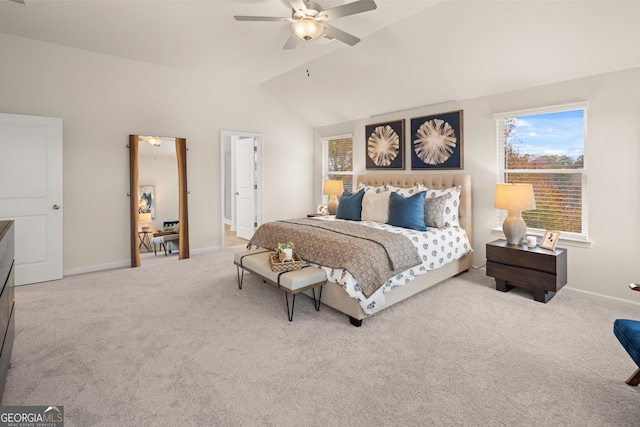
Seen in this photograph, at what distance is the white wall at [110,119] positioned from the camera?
4.02 m

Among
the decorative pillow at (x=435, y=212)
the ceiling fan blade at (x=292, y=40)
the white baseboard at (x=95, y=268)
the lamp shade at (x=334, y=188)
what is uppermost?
the ceiling fan blade at (x=292, y=40)

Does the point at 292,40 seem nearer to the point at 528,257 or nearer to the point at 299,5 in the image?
the point at 299,5

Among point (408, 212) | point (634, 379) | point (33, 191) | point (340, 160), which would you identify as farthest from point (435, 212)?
point (33, 191)

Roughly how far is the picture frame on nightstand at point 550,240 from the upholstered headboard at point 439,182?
95 cm

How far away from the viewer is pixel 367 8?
2531 mm

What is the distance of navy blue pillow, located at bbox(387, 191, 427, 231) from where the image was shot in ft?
12.8

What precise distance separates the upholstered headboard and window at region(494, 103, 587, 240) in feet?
1.49

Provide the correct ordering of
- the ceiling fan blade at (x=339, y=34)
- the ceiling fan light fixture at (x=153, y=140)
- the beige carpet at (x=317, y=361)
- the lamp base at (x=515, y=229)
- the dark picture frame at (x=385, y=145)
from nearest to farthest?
the beige carpet at (x=317, y=361), the ceiling fan blade at (x=339, y=34), the lamp base at (x=515, y=229), the ceiling fan light fixture at (x=153, y=140), the dark picture frame at (x=385, y=145)

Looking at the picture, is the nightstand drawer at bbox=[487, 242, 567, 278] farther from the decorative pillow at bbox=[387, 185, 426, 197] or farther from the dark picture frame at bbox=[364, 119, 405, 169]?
the dark picture frame at bbox=[364, 119, 405, 169]

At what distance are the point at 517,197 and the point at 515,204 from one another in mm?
79

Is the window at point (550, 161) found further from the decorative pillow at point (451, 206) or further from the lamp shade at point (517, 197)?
the decorative pillow at point (451, 206)

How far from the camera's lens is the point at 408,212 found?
12.9ft
